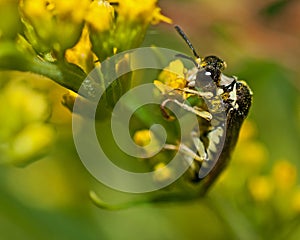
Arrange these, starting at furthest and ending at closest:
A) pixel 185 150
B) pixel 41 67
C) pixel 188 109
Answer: pixel 185 150 → pixel 188 109 → pixel 41 67

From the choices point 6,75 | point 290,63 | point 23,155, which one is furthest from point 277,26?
point 23,155

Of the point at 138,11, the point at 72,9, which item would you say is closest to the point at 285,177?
the point at 138,11

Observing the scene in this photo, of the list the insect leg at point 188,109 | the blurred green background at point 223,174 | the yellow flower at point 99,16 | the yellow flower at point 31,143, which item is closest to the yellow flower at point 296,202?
the blurred green background at point 223,174

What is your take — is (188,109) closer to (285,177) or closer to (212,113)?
(212,113)

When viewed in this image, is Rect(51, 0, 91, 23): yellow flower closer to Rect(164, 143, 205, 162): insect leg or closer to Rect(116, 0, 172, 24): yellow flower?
Rect(116, 0, 172, 24): yellow flower

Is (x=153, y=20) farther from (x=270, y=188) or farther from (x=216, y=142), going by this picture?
(x=270, y=188)

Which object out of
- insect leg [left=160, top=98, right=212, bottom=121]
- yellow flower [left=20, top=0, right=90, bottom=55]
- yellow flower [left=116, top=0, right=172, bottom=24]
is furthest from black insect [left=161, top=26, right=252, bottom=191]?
yellow flower [left=20, top=0, right=90, bottom=55]

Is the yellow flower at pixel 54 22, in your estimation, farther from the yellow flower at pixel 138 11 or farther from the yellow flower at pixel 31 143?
the yellow flower at pixel 31 143

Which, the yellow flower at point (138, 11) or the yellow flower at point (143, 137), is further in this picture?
the yellow flower at point (143, 137)
